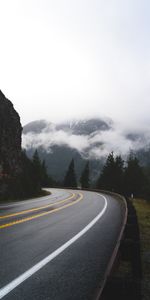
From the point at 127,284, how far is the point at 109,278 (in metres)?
0.24

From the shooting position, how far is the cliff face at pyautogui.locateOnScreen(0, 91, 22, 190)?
1222 inches

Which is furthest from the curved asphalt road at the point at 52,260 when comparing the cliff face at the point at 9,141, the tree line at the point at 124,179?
the tree line at the point at 124,179

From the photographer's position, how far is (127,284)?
351 centimetres

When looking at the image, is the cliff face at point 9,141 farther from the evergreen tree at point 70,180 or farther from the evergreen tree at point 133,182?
the evergreen tree at point 70,180

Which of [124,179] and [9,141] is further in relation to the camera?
[124,179]

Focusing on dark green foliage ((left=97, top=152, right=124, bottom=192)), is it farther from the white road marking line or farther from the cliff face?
the white road marking line

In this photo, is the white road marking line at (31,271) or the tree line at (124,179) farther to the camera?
the tree line at (124,179)

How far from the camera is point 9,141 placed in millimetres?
34594

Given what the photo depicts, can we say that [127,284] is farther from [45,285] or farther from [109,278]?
[45,285]

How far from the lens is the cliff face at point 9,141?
102 ft

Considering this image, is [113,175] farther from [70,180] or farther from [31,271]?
[31,271]

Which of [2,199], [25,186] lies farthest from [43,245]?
[25,186]

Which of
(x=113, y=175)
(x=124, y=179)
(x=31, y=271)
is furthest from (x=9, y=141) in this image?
(x=124, y=179)

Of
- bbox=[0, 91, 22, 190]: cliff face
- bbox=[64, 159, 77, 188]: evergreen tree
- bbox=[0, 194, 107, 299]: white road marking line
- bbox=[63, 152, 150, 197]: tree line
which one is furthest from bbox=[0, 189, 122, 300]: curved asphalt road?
bbox=[64, 159, 77, 188]: evergreen tree
